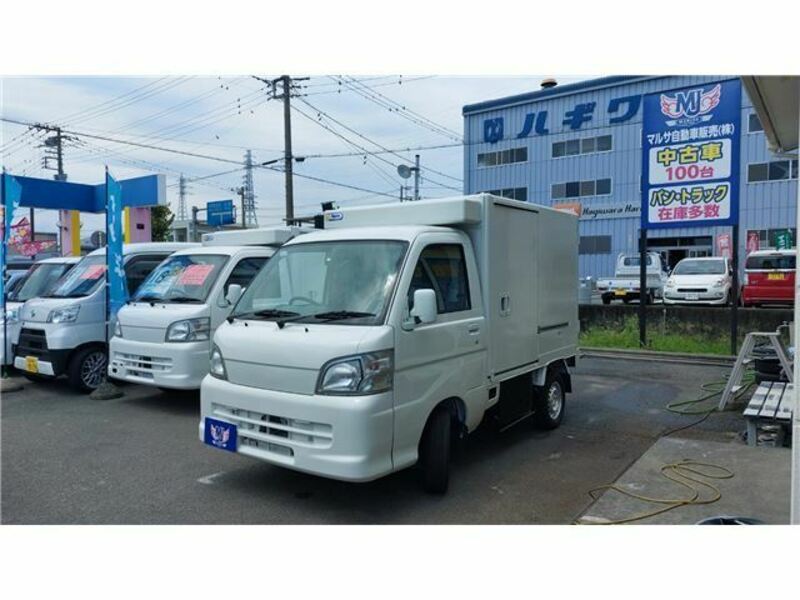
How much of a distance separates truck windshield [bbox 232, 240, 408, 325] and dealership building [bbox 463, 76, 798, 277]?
903 inches

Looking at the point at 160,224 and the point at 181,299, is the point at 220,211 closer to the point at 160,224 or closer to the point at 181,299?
the point at 160,224

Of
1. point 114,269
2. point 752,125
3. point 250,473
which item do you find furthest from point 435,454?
point 752,125

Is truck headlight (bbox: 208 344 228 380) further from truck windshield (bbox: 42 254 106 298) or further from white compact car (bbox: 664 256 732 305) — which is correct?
white compact car (bbox: 664 256 732 305)

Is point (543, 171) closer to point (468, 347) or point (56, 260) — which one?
point (56, 260)

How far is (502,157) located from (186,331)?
2675 centimetres

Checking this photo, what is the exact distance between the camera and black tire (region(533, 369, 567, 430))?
613 cm

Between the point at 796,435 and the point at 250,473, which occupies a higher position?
the point at 796,435

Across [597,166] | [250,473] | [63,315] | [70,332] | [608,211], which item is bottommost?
[250,473]

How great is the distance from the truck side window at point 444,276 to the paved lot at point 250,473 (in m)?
1.49

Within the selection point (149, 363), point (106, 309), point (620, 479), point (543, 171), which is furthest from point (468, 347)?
point (543, 171)

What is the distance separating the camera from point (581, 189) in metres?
29.1

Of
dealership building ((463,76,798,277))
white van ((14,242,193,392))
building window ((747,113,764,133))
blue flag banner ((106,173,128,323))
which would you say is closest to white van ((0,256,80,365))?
white van ((14,242,193,392))

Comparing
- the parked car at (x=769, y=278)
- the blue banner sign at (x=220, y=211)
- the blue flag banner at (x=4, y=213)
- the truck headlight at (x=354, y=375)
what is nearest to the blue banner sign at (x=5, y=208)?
the blue flag banner at (x=4, y=213)

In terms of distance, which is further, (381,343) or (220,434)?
(220,434)
